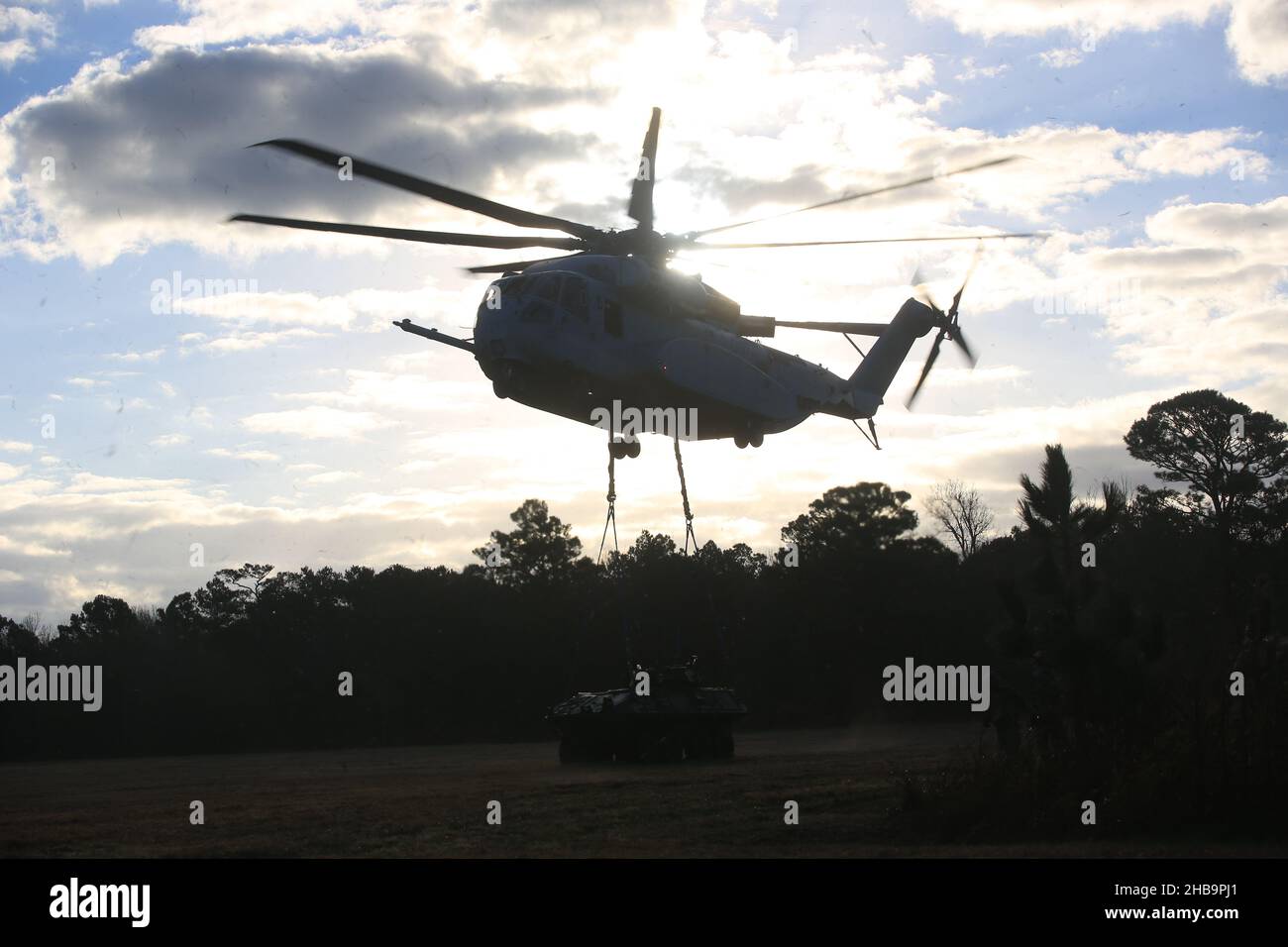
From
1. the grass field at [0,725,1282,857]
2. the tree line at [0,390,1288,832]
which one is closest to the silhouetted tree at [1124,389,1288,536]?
the tree line at [0,390,1288,832]

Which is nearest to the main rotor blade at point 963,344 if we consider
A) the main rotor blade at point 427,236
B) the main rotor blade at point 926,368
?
the main rotor blade at point 926,368

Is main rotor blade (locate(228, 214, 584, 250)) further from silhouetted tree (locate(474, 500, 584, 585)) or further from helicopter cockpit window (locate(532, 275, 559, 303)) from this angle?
silhouetted tree (locate(474, 500, 584, 585))

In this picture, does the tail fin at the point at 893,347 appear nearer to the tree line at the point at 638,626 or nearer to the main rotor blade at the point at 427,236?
the main rotor blade at the point at 427,236

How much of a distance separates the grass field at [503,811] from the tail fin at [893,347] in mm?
8204

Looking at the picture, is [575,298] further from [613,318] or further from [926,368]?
[926,368]

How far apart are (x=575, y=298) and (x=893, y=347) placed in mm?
11061

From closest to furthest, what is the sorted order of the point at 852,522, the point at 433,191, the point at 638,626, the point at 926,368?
the point at 433,191, the point at 926,368, the point at 638,626, the point at 852,522

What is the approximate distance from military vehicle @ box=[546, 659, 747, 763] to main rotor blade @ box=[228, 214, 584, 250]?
13.8 meters

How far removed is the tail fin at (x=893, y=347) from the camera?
29453 mm

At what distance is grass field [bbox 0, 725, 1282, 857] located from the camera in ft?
55.3

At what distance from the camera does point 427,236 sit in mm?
19172

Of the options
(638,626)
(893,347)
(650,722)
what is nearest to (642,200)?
(893,347)
